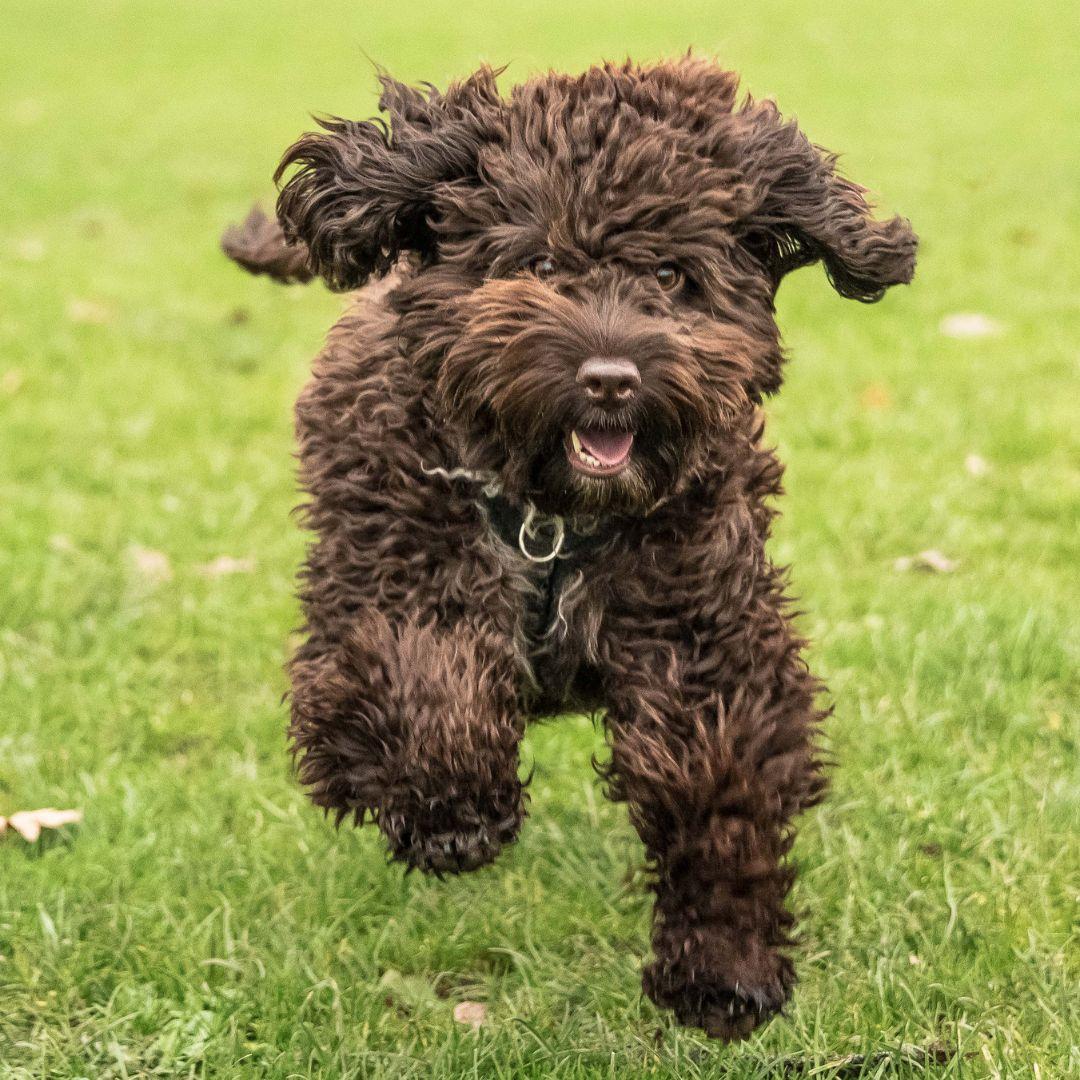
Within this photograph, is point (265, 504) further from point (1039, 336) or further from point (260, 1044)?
point (1039, 336)

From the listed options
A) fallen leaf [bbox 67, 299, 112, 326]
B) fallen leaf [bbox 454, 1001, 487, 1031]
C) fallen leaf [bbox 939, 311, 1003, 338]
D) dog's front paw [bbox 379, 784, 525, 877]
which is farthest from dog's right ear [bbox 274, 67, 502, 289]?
fallen leaf [bbox 67, 299, 112, 326]

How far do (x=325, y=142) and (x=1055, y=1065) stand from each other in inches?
92.2

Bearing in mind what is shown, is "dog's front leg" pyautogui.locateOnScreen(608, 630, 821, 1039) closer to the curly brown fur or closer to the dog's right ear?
the curly brown fur

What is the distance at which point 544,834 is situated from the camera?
434cm

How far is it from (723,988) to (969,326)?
19.0 ft

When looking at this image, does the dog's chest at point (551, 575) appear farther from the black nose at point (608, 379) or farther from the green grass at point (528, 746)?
the green grass at point (528, 746)

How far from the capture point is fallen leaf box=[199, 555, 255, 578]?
5.91 meters

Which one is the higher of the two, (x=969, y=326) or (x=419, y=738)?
(x=969, y=326)

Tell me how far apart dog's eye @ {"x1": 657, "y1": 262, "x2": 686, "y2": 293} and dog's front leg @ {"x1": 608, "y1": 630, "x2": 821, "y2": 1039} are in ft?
2.39

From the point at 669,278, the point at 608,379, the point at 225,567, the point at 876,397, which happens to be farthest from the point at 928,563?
the point at 608,379

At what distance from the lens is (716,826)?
303 centimetres

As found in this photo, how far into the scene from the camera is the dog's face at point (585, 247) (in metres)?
3.06

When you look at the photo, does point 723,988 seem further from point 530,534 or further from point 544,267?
point 544,267

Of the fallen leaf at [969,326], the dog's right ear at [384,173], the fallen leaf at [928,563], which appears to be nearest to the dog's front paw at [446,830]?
the dog's right ear at [384,173]
